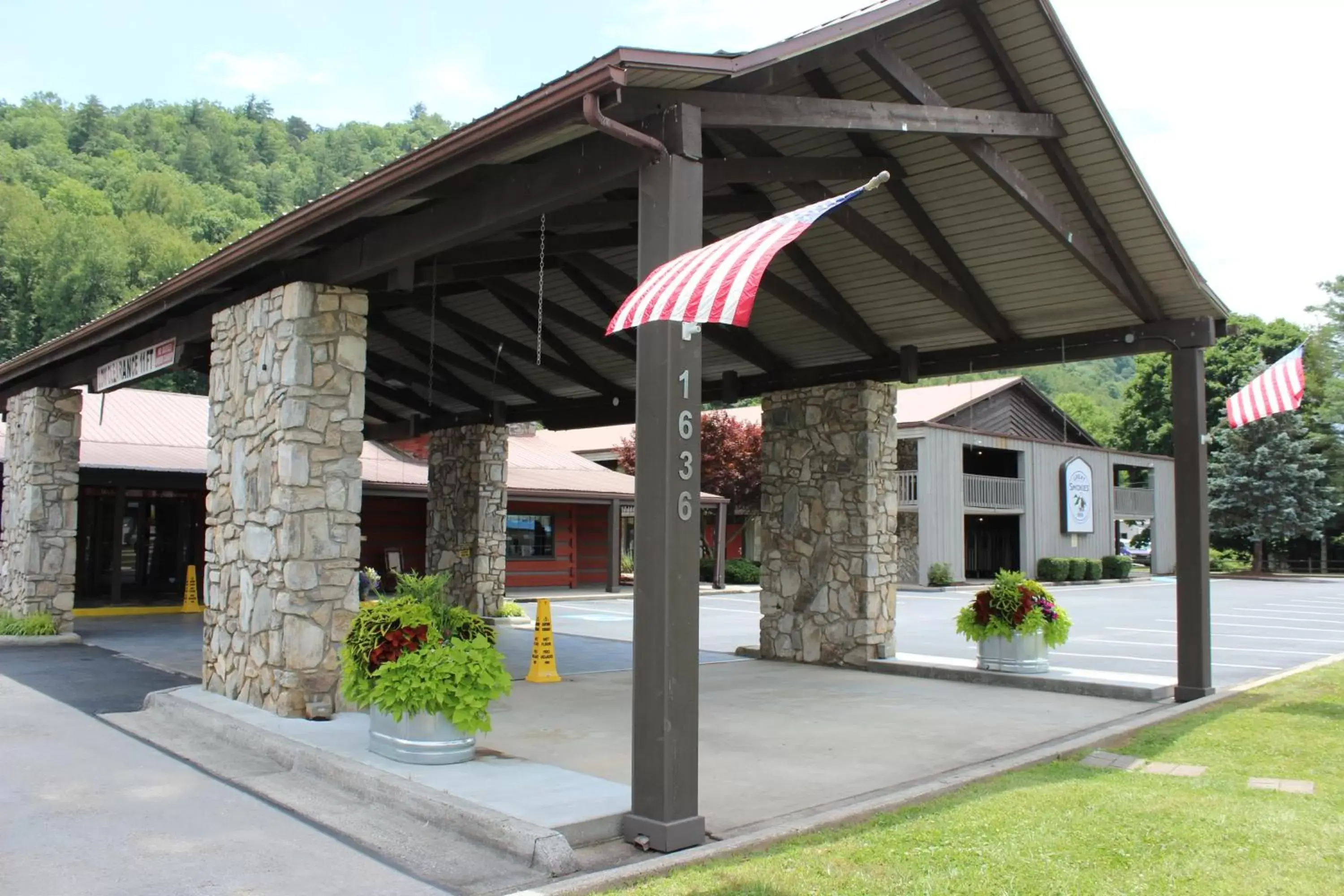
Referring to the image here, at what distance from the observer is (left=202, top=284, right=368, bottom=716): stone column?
27.4 ft

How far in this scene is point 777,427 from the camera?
1338cm

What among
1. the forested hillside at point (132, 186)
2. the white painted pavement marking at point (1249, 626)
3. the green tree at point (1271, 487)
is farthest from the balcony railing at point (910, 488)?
the forested hillside at point (132, 186)

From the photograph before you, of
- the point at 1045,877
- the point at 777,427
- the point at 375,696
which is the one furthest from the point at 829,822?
the point at 777,427

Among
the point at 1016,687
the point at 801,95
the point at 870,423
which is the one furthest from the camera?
the point at 870,423

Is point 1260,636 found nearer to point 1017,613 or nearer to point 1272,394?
point 1017,613

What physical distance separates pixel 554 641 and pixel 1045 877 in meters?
11.6

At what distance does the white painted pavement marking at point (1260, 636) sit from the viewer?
1741cm

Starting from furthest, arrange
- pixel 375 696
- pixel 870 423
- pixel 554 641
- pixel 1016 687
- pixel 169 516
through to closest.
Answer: pixel 169 516 → pixel 554 641 → pixel 870 423 → pixel 1016 687 → pixel 375 696

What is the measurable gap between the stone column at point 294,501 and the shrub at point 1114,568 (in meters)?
34.9

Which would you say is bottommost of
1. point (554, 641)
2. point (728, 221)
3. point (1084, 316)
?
point (554, 641)

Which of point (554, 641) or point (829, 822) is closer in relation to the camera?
point (829, 822)

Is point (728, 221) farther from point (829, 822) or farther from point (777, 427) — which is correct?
point (829, 822)

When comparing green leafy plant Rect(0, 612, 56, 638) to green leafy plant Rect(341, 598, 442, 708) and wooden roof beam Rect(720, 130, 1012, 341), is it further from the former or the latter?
wooden roof beam Rect(720, 130, 1012, 341)

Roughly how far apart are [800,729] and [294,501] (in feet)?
Answer: 14.7
